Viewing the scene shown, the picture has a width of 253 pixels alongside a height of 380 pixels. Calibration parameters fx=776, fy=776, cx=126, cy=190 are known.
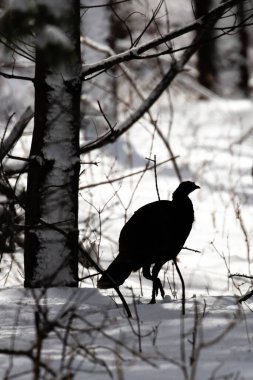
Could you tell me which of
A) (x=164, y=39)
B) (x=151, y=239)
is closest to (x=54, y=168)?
(x=151, y=239)

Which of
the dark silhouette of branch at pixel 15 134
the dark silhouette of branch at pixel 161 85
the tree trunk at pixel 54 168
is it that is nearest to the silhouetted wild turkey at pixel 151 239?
the tree trunk at pixel 54 168

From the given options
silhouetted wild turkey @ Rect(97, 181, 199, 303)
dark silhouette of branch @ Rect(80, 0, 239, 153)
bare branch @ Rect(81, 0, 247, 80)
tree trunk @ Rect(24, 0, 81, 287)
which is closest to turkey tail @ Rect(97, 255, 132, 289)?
silhouetted wild turkey @ Rect(97, 181, 199, 303)

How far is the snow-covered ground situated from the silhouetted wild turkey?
207 mm

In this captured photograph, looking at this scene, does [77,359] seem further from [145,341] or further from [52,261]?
[52,261]

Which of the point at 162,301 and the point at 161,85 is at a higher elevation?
the point at 161,85

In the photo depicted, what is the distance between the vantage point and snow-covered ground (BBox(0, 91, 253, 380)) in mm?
2729

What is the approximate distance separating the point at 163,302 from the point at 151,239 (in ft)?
1.39

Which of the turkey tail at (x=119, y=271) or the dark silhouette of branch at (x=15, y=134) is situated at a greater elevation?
the dark silhouette of branch at (x=15, y=134)

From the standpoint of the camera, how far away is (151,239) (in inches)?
180

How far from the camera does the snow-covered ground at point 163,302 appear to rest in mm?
2729

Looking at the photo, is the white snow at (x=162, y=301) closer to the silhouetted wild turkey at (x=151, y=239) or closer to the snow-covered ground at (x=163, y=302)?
the snow-covered ground at (x=163, y=302)

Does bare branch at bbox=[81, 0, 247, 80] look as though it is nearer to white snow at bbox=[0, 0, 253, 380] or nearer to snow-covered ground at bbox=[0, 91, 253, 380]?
white snow at bbox=[0, 0, 253, 380]

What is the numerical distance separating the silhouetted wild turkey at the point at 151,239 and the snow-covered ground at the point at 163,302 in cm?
21

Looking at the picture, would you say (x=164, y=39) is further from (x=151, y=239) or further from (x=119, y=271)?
(x=119, y=271)
